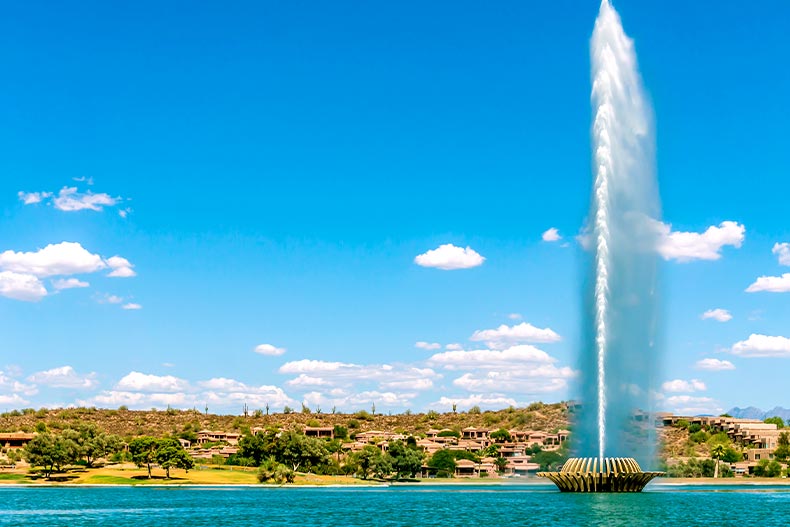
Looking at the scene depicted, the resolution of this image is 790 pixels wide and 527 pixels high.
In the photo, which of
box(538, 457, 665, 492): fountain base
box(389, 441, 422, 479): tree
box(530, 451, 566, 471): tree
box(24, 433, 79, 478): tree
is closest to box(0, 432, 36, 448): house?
box(24, 433, 79, 478): tree

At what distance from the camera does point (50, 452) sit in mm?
131125

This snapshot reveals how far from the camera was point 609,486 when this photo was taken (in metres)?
78.9

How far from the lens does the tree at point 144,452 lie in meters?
128

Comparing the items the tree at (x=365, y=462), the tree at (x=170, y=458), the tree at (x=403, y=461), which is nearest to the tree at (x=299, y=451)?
the tree at (x=365, y=462)

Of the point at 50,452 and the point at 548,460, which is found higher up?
the point at 50,452

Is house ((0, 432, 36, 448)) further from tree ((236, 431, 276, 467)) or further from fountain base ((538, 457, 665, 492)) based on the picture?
fountain base ((538, 457, 665, 492))

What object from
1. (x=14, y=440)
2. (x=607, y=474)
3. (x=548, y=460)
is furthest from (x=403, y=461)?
(x=14, y=440)

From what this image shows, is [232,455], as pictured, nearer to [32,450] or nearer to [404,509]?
[32,450]

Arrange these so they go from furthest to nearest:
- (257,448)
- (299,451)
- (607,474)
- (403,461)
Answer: (257,448), (403,461), (299,451), (607,474)

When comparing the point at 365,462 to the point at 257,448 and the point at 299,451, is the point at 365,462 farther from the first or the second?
the point at 257,448

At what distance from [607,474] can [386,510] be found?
55.6ft

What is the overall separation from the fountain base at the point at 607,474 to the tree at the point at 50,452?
75691 millimetres

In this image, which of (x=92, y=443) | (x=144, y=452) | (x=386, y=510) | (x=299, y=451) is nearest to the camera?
(x=386, y=510)

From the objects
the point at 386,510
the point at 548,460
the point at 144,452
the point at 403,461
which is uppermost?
the point at 144,452
